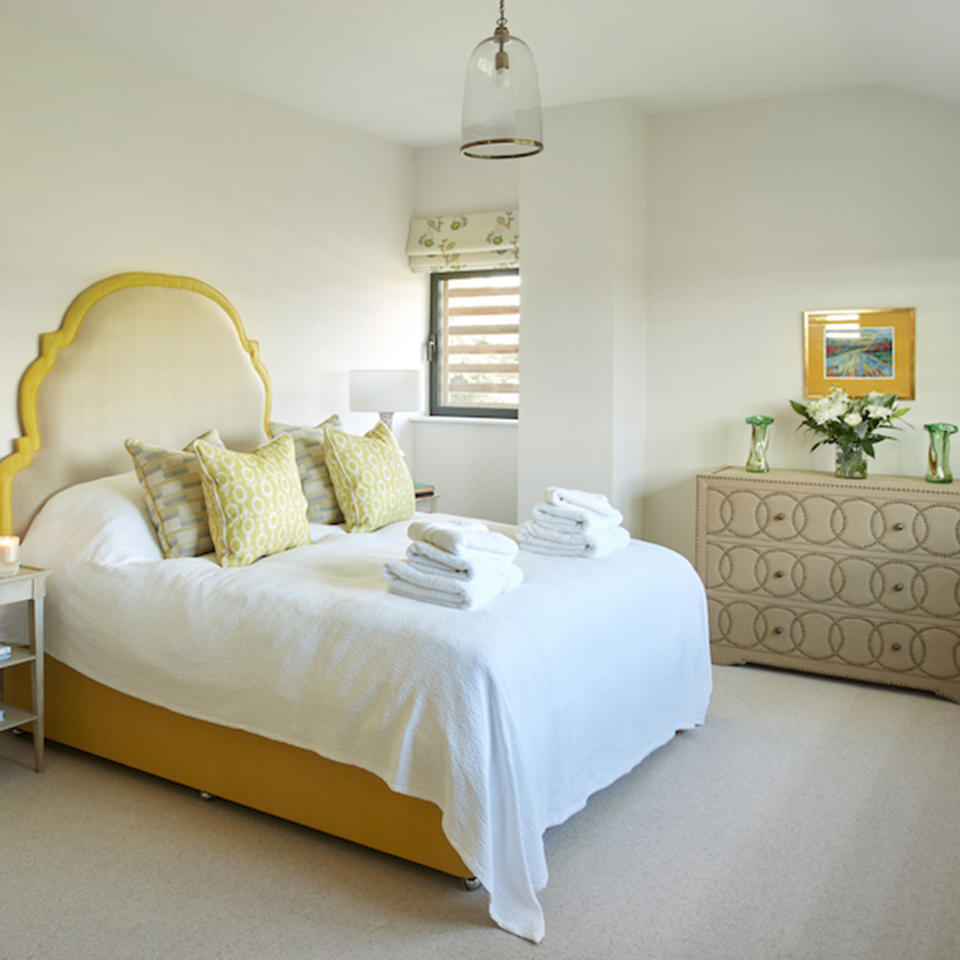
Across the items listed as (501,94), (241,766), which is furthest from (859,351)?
(241,766)

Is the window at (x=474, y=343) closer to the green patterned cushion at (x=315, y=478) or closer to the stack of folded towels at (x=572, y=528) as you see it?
the green patterned cushion at (x=315, y=478)

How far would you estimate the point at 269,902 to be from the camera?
7.55 feet

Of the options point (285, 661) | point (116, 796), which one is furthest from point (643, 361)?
point (116, 796)

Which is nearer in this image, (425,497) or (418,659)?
(418,659)

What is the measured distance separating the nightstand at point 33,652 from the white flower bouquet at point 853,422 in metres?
3.14

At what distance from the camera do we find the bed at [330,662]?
7.38ft

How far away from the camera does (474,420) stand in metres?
5.40

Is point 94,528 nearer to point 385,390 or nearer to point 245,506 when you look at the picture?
point 245,506

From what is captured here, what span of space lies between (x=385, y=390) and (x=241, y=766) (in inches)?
97.2

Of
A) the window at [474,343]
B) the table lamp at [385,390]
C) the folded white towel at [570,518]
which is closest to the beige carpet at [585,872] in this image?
the folded white towel at [570,518]

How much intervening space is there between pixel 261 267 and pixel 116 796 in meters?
2.52

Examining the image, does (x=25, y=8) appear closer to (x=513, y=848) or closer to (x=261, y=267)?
(x=261, y=267)

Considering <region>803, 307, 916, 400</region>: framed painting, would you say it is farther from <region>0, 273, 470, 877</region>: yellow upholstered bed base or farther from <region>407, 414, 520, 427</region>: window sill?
<region>0, 273, 470, 877</region>: yellow upholstered bed base

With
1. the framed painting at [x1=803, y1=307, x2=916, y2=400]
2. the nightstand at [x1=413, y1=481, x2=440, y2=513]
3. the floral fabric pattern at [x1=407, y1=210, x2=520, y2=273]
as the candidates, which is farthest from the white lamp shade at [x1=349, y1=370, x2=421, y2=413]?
the framed painting at [x1=803, y1=307, x2=916, y2=400]
